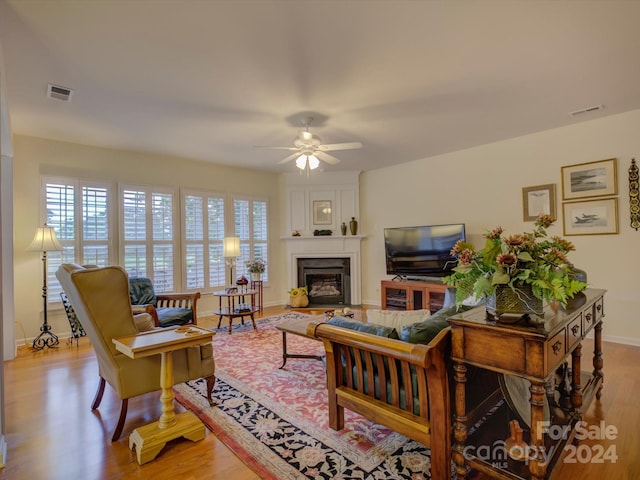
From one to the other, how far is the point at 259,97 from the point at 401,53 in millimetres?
1499

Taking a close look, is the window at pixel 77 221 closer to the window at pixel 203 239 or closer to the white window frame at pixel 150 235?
the white window frame at pixel 150 235

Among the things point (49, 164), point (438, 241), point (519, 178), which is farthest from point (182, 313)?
point (519, 178)

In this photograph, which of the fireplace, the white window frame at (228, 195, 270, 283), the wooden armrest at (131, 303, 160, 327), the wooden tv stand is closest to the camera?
the wooden armrest at (131, 303, 160, 327)

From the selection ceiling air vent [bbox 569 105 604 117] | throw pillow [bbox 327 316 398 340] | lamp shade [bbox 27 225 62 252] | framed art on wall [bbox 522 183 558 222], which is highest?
ceiling air vent [bbox 569 105 604 117]

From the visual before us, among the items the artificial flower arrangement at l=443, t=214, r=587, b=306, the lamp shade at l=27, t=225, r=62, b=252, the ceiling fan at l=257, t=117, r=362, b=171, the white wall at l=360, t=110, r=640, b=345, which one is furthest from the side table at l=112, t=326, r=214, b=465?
the lamp shade at l=27, t=225, r=62, b=252

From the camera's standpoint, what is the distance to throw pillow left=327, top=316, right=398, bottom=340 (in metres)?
1.90

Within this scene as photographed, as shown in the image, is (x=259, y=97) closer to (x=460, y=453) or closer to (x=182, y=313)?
(x=182, y=313)

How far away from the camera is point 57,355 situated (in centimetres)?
396

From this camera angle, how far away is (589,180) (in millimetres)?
4238

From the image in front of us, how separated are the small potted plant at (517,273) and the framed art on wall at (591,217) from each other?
3405mm

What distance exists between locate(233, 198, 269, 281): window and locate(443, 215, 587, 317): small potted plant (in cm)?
533

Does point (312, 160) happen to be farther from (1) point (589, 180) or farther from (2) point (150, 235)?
(1) point (589, 180)

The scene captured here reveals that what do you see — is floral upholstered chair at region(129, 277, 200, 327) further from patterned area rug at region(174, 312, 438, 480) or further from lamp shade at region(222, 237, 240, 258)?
lamp shade at region(222, 237, 240, 258)

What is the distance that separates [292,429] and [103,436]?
1.32 meters
